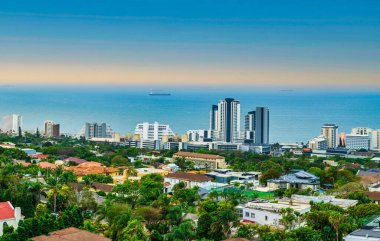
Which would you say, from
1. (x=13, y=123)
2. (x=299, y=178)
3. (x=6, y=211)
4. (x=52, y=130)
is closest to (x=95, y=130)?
(x=52, y=130)

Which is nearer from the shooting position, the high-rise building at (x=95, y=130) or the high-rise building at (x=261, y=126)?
the high-rise building at (x=261, y=126)

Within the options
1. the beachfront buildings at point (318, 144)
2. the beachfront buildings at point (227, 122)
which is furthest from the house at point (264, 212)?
the beachfront buildings at point (227, 122)

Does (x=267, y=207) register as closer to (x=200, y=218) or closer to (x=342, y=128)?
(x=200, y=218)

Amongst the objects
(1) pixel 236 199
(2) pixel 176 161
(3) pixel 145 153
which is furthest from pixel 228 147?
(1) pixel 236 199

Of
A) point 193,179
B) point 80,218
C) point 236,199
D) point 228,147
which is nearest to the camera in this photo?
point 80,218

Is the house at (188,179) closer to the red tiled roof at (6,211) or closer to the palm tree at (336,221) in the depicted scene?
the red tiled roof at (6,211)

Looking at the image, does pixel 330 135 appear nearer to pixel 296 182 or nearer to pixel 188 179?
pixel 296 182
